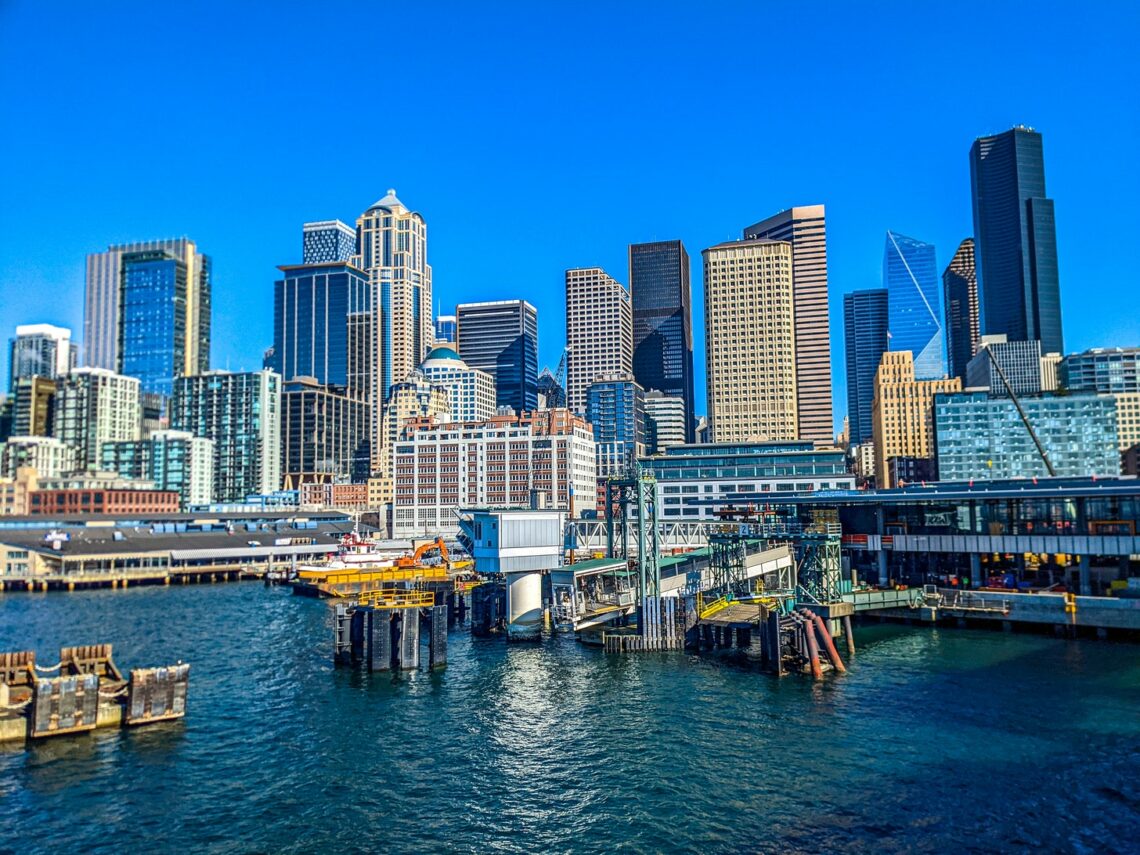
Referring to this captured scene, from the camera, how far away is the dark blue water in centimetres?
3328

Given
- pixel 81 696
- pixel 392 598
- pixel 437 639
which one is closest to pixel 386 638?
pixel 437 639

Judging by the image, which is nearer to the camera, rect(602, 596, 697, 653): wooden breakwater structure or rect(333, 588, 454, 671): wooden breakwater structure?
rect(333, 588, 454, 671): wooden breakwater structure

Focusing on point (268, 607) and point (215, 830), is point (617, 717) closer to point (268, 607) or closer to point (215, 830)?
point (215, 830)

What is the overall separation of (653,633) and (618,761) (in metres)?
25.8

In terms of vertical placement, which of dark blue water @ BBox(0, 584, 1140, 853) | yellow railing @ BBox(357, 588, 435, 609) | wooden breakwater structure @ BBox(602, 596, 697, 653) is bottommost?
dark blue water @ BBox(0, 584, 1140, 853)

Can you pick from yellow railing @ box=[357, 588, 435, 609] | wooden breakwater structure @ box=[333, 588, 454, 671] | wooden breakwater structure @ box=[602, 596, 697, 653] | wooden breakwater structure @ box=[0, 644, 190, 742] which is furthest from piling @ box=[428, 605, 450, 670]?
wooden breakwater structure @ box=[0, 644, 190, 742]

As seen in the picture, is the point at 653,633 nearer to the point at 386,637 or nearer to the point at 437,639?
the point at 437,639

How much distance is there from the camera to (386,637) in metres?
61.0

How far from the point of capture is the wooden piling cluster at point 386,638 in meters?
61.2

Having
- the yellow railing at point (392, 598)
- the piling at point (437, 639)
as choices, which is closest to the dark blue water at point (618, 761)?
the piling at point (437, 639)

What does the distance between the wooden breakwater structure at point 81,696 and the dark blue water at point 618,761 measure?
1.32 m

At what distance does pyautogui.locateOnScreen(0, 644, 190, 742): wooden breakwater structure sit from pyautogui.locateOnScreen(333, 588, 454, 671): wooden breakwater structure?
14.5 metres

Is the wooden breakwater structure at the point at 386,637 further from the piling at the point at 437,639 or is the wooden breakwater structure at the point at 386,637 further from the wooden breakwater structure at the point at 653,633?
the wooden breakwater structure at the point at 653,633

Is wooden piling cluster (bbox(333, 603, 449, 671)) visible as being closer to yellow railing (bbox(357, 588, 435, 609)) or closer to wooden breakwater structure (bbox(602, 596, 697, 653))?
yellow railing (bbox(357, 588, 435, 609))
